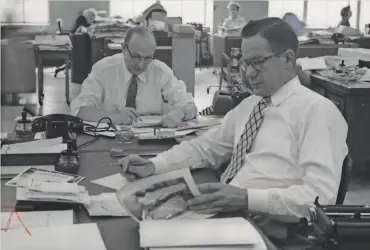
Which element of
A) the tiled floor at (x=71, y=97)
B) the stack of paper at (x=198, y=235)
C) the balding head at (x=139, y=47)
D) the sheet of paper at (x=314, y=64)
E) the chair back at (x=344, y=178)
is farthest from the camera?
the sheet of paper at (x=314, y=64)

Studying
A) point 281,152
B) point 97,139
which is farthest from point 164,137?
point 281,152

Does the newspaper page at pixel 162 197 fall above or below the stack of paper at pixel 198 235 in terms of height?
above

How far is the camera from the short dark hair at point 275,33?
200 centimetres

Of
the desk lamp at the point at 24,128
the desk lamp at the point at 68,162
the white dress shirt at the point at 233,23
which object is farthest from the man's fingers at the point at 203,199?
the white dress shirt at the point at 233,23

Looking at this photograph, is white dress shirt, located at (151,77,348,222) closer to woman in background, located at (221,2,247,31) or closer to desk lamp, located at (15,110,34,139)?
desk lamp, located at (15,110,34,139)

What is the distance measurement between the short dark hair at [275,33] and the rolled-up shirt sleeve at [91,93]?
1557mm

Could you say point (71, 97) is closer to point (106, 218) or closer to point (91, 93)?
point (91, 93)

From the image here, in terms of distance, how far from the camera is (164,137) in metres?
2.71

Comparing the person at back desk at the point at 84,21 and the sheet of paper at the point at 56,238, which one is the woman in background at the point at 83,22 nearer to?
the person at back desk at the point at 84,21

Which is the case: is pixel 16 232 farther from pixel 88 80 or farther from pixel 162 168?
pixel 88 80

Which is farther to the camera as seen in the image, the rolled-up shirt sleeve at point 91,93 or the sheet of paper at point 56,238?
the rolled-up shirt sleeve at point 91,93

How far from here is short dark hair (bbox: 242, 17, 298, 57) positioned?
6.57 ft

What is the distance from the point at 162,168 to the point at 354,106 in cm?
278

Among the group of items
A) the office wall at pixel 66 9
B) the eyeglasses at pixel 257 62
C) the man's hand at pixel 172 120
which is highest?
the office wall at pixel 66 9
